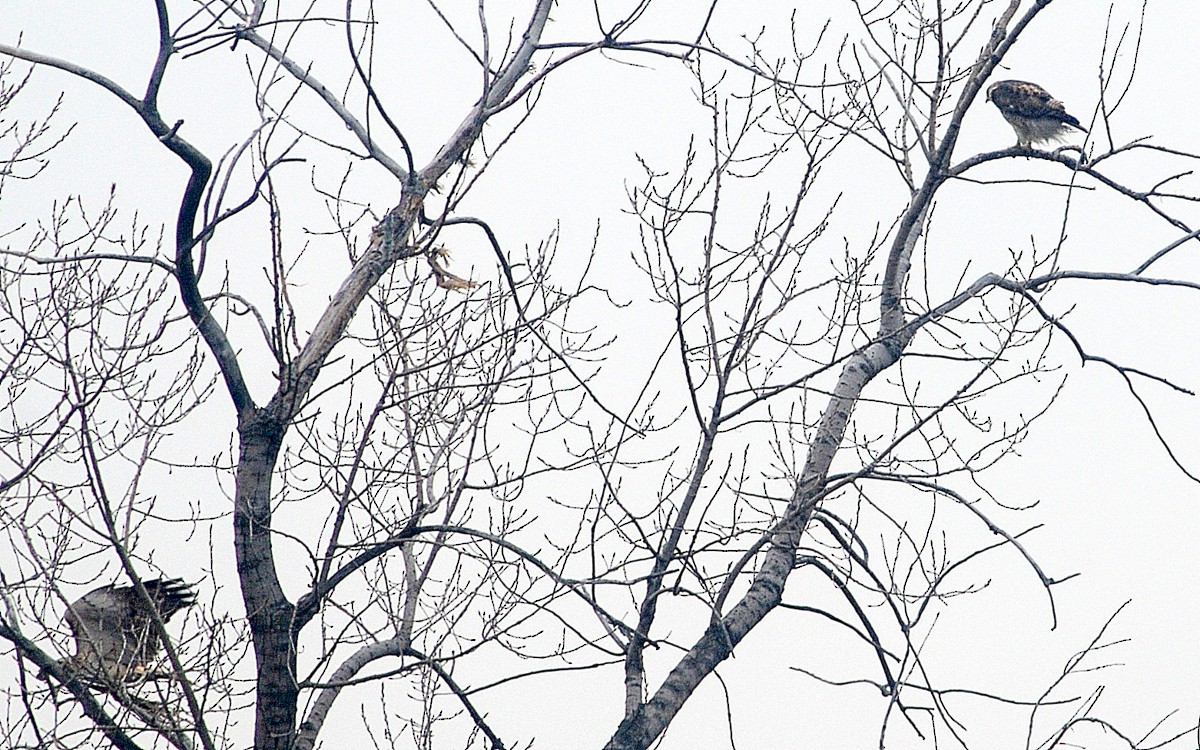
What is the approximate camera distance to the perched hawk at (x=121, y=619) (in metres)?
5.13

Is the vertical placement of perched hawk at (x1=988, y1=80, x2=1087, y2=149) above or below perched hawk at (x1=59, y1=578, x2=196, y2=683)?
above

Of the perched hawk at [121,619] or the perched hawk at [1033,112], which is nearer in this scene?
the perched hawk at [121,619]

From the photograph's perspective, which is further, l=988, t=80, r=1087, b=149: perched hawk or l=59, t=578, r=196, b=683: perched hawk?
l=988, t=80, r=1087, b=149: perched hawk

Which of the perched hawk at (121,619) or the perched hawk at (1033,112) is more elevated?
the perched hawk at (1033,112)

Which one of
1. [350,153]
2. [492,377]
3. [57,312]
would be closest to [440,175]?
[350,153]

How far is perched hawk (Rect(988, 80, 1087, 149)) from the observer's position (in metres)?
7.71

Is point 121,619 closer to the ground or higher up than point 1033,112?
closer to the ground

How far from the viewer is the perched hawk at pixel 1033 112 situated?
25.3 feet

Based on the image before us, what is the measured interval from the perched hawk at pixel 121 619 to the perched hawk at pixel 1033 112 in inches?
229

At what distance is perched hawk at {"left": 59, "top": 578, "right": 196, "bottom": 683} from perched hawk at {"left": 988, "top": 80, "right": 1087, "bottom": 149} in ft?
19.0

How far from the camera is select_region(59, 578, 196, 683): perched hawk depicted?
16.8 ft

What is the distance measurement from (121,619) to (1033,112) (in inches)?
245

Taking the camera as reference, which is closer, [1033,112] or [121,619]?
[121,619]

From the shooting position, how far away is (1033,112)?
775 cm
